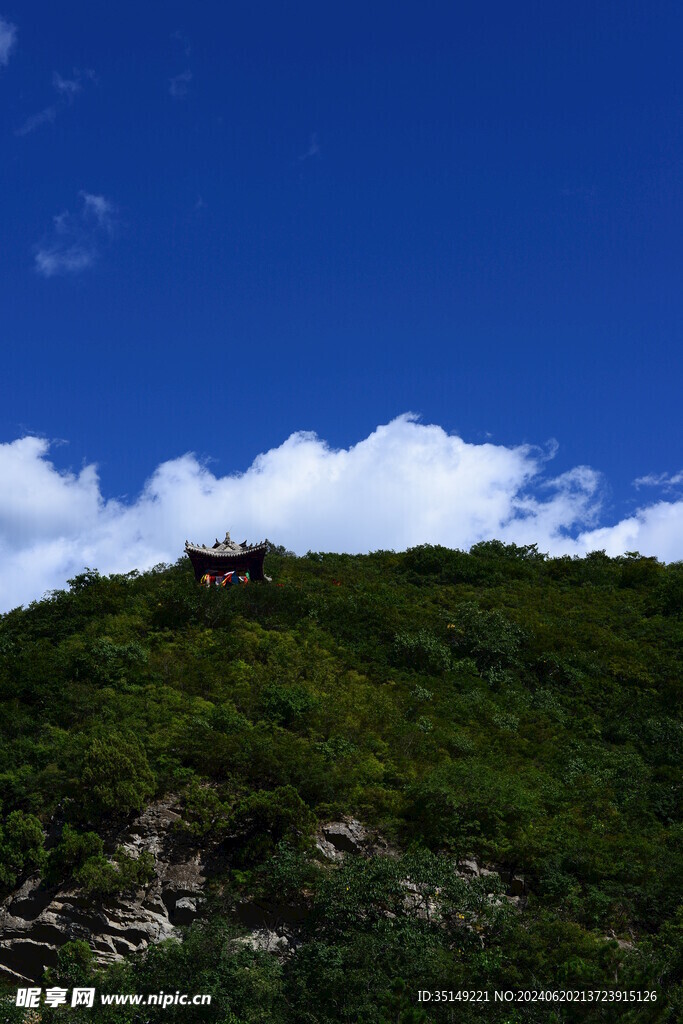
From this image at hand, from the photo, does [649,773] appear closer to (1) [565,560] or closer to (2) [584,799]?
(2) [584,799]

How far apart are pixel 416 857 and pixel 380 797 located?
2.77 metres

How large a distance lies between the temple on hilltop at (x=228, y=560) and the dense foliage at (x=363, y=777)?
18.4ft

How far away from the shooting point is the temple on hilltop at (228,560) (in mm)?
42125

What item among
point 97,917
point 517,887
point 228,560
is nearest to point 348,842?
point 517,887

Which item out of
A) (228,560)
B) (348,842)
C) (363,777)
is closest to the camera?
(348,842)

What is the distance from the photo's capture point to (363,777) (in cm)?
2377

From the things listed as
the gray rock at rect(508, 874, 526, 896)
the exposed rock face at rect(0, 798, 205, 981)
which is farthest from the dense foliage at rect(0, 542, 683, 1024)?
the exposed rock face at rect(0, 798, 205, 981)

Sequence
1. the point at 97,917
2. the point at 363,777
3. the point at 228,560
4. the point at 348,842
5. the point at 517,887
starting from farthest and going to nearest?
the point at 228,560, the point at 363,777, the point at 348,842, the point at 517,887, the point at 97,917

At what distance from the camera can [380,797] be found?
906 inches

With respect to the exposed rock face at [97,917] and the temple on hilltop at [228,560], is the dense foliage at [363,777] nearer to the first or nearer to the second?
the exposed rock face at [97,917]

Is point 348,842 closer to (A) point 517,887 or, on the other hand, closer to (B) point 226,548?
(A) point 517,887

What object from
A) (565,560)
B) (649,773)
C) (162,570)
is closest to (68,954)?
(649,773)

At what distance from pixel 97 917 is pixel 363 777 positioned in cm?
711

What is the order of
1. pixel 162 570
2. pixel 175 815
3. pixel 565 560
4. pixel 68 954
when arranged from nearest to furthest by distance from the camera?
pixel 68 954, pixel 175 815, pixel 162 570, pixel 565 560
